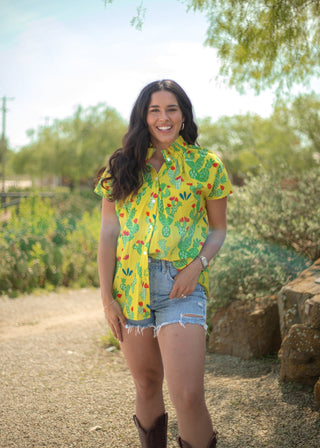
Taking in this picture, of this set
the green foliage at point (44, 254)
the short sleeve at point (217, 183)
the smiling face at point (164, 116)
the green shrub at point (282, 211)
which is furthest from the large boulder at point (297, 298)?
the green foliage at point (44, 254)

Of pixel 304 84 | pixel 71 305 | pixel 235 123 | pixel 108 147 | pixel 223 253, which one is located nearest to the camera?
pixel 223 253

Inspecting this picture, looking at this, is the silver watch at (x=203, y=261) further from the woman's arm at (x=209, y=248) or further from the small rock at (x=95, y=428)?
the small rock at (x=95, y=428)

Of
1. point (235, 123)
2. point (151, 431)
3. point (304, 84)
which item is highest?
point (235, 123)

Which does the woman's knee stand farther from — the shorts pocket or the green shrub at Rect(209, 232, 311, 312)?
the green shrub at Rect(209, 232, 311, 312)

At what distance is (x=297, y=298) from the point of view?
3.37 m

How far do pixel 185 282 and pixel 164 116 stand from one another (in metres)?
0.81

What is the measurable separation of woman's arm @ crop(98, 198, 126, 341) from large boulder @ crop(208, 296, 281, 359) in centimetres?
211

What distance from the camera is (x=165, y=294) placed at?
200 cm

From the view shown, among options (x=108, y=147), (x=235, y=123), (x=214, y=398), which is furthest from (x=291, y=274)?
(x=235, y=123)

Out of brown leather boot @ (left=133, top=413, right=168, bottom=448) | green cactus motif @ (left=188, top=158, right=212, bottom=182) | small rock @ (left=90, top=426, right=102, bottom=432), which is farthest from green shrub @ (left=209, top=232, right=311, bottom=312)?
green cactus motif @ (left=188, top=158, right=212, bottom=182)

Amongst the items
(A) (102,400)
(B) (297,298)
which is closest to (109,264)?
(A) (102,400)

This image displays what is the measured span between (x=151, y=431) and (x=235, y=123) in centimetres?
3881

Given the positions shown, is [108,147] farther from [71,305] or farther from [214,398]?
[214,398]

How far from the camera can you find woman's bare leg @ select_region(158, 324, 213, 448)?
1.84 meters
